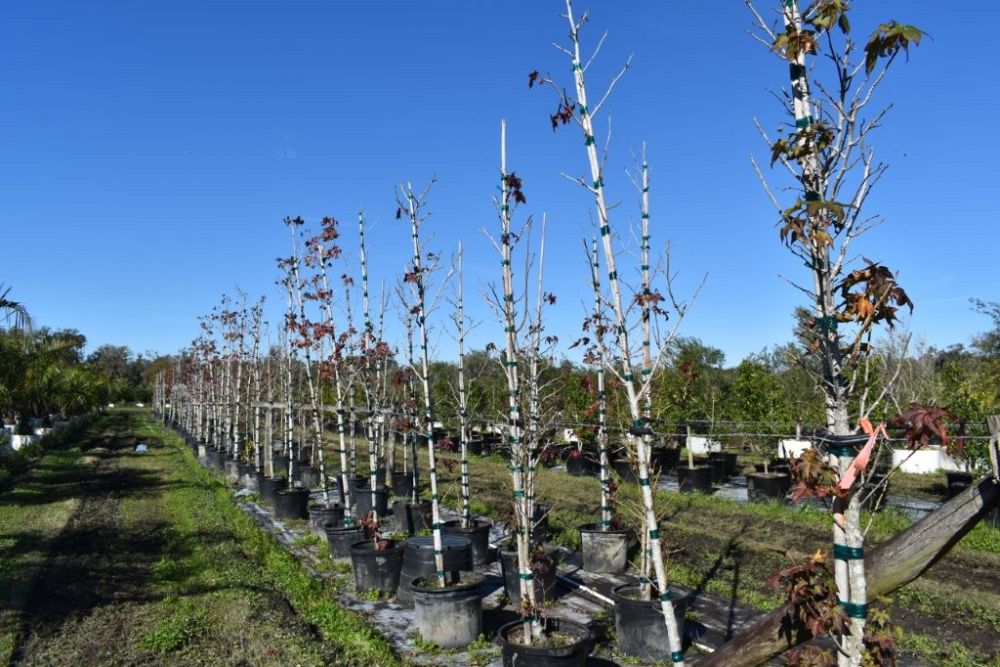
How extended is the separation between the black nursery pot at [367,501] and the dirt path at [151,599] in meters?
2.02

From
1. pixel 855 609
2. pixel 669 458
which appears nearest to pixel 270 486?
pixel 669 458

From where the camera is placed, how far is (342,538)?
8.63 metres

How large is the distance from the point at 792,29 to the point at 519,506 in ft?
12.2

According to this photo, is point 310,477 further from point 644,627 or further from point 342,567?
point 644,627

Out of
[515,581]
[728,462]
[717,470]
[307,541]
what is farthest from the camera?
[728,462]

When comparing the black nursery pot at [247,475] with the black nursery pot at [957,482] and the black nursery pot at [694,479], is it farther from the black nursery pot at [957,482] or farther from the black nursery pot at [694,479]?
the black nursery pot at [957,482]

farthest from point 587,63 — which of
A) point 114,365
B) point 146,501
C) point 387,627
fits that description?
point 114,365

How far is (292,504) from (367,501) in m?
1.42

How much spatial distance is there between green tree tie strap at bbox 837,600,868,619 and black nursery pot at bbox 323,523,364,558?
6.96 m

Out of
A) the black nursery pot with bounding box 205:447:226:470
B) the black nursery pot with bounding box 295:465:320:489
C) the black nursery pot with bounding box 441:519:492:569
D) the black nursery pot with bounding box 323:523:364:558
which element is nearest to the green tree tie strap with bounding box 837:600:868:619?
the black nursery pot with bounding box 441:519:492:569

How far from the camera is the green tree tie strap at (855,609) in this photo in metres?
2.41

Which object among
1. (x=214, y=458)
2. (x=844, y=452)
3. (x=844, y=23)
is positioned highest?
(x=844, y=23)

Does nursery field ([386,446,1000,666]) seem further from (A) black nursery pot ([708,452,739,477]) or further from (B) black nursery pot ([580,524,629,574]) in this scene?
(A) black nursery pot ([708,452,739,477])

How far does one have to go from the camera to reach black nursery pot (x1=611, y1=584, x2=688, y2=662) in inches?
203
